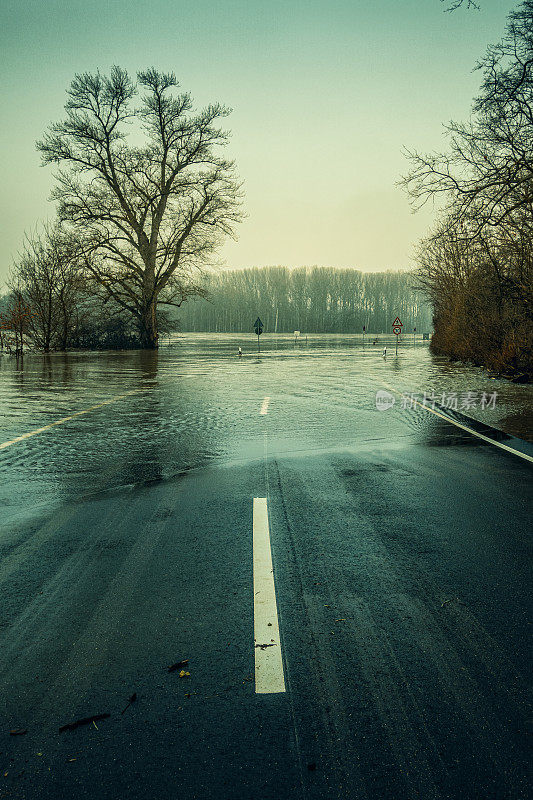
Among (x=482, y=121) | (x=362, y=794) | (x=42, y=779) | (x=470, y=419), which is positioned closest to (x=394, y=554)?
(x=362, y=794)

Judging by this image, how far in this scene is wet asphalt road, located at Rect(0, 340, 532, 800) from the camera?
7.60 feet

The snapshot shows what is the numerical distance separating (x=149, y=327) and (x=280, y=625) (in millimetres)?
44219

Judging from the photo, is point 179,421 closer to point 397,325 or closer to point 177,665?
point 177,665

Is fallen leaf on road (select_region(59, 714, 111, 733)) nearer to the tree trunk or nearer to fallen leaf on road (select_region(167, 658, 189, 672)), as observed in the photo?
fallen leaf on road (select_region(167, 658, 189, 672))

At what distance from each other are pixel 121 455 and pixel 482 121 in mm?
15859

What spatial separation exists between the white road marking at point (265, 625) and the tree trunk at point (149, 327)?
137 ft

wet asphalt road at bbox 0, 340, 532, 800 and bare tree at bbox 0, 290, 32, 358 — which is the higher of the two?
bare tree at bbox 0, 290, 32, 358

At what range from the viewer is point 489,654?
3107 millimetres

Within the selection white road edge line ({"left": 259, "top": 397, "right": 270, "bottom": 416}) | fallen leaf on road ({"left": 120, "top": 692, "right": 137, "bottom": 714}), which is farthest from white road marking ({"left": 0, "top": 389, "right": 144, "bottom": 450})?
fallen leaf on road ({"left": 120, "top": 692, "right": 137, "bottom": 714})

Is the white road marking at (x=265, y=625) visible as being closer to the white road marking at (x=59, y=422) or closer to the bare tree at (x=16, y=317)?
the white road marking at (x=59, y=422)

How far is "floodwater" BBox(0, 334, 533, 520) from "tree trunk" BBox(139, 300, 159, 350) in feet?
76.0

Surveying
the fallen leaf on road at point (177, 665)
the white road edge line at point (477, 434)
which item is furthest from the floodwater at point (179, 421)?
the fallen leaf on road at point (177, 665)

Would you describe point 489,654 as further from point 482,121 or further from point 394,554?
point 482,121

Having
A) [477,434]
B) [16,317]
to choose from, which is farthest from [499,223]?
[16,317]
